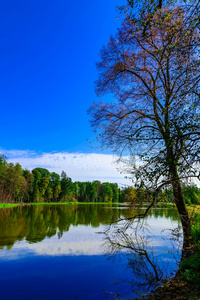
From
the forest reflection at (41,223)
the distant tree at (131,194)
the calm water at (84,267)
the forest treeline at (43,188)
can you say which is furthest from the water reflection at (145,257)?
the forest treeline at (43,188)

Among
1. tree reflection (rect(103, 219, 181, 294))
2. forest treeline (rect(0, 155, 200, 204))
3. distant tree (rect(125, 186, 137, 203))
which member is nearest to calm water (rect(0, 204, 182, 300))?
tree reflection (rect(103, 219, 181, 294))

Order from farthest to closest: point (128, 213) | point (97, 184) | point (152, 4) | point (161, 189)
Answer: point (97, 184) → point (128, 213) → point (161, 189) → point (152, 4)

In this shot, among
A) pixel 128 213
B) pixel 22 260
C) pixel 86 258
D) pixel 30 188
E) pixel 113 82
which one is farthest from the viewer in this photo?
pixel 30 188

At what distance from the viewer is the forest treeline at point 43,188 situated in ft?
177

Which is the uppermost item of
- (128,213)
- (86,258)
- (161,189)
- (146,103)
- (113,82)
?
(113,82)

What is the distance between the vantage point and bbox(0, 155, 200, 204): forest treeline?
177ft

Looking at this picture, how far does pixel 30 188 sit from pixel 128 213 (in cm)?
6515

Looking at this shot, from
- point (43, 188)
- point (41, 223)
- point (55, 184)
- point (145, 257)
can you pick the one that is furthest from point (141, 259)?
point (55, 184)

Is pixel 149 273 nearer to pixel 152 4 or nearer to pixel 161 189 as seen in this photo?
pixel 161 189

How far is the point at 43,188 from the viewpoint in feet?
226

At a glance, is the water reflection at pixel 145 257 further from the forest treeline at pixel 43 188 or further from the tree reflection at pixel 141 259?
the forest treeline at pixel 43 188

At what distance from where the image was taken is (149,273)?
6992 millimetres

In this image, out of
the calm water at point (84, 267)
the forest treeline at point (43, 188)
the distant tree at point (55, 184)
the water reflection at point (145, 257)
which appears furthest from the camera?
the distant tree at point (55, 184)

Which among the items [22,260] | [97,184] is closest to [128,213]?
[22,260]
